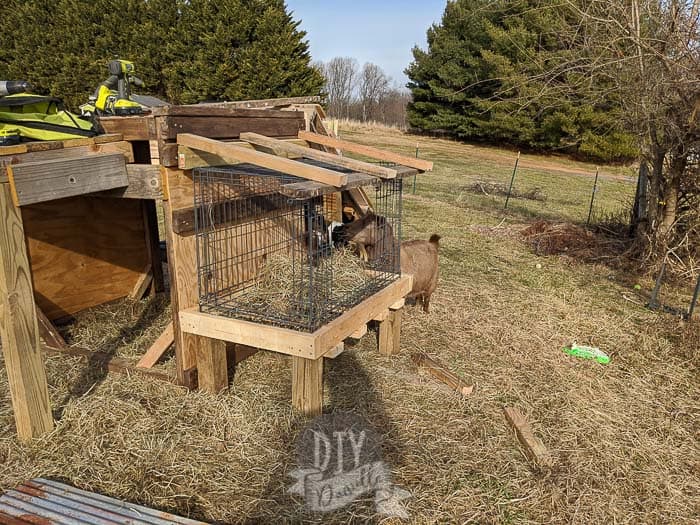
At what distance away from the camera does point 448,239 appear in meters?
9.91

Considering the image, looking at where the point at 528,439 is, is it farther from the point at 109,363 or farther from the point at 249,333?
the point at 109,363

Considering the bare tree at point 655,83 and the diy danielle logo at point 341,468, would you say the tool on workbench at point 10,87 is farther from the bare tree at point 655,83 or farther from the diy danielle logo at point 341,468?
the bare tree at point 655,83

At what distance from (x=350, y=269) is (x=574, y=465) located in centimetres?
215

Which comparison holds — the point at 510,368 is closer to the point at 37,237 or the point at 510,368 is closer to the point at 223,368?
the point at 223,368

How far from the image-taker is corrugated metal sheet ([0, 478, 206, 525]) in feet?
8.53

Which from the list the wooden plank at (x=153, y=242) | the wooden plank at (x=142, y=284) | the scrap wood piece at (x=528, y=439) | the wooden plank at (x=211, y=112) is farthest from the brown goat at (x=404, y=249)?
the wooden plank at (x=142, y=284)

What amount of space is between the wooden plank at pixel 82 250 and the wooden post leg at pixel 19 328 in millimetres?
2157

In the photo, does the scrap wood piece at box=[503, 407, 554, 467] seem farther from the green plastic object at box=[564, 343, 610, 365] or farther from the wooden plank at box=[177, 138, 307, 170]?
the wooden plank at box=[177, 138, 307, 170]

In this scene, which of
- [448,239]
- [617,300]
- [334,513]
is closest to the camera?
[334,513]

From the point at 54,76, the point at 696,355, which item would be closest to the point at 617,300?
the point at 696,355

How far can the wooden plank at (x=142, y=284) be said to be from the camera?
5906 millimetres

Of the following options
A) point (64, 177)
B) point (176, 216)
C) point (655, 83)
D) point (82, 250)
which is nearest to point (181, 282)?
point (176, 216)

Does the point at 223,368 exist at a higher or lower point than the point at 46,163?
lower

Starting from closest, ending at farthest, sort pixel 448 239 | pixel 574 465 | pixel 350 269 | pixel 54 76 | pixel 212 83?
pixel 574 465
pixel 350 269
pixel 448 239
pixel 212 83
pixel 54 76
